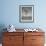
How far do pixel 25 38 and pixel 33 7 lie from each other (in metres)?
1.06

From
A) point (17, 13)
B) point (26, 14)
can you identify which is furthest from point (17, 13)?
point (26, 14)

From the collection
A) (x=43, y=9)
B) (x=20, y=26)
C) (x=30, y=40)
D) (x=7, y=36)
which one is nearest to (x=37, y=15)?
(x=43, y=9)

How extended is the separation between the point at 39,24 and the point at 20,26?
606mm

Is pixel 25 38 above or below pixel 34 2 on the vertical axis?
below

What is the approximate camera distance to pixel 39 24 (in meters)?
4.00

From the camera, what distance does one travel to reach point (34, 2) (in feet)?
13.0

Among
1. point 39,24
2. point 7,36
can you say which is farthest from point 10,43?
point 39,24

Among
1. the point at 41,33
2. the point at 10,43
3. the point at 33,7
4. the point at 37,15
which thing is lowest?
the point at 10,43

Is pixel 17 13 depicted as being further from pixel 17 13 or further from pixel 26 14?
pixel 26 14

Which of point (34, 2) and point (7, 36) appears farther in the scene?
point (34, 2)

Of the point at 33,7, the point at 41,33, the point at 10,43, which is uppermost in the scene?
the point at 33,7

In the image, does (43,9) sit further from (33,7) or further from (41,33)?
(41,33)

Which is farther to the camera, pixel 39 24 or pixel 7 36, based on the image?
pixel 39 24

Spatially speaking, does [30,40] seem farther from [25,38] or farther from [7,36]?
[7,36]
